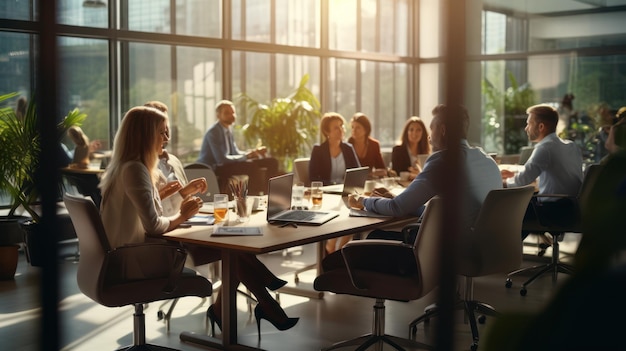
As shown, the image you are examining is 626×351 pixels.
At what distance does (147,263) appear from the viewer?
3.57 m

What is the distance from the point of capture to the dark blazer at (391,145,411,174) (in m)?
6.99

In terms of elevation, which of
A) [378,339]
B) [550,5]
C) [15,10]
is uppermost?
[550,5]

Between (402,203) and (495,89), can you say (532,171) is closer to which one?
(402,203)

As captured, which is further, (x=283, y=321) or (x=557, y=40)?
(x=557, y=40)

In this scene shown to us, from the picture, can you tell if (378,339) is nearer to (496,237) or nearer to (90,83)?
(496,237)

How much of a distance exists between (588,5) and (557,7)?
17.6 inches

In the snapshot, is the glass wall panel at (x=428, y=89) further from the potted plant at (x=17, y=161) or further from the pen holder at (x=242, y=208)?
the pen holder at (x=242, y=208)

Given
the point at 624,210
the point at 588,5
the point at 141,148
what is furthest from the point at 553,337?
the point at 588,5

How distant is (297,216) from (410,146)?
303cm

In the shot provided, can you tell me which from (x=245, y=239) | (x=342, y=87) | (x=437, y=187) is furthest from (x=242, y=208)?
(x=342, y=87)

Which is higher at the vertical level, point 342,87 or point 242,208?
point 342,87

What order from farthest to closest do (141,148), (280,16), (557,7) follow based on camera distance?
(557,7), (280,16), (141,148)

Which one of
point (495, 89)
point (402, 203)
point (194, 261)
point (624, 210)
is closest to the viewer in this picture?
point (624, 210)

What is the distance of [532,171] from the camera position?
5.55m
